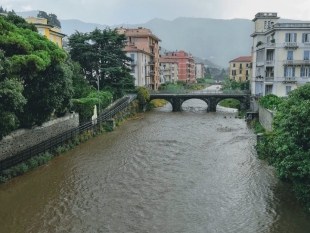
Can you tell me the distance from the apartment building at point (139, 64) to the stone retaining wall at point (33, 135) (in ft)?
118

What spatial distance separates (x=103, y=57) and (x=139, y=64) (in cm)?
1686

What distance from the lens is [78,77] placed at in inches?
1849

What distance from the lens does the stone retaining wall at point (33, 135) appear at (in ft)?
87.2

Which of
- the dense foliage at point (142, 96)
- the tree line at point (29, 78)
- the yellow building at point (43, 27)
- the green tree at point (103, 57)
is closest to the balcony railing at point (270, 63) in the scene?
the dense foliage at point (142, 96)

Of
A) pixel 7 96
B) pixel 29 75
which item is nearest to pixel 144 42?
pixel 29 75

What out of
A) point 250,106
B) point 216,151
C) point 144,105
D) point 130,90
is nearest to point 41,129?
point 216,151

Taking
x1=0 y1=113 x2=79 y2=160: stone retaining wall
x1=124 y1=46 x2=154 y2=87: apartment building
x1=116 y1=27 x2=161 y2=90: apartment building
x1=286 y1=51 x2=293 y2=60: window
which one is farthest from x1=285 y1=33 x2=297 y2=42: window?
x1=116 y1=27 x2=161 y2=90: apartment building

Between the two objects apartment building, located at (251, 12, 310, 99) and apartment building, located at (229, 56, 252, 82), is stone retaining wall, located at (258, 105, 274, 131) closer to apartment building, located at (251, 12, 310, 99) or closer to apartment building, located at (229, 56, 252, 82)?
apartment building, located at (251, 12, 310, 99)

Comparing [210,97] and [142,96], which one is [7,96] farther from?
[210,97]

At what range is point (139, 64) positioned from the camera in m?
73.4

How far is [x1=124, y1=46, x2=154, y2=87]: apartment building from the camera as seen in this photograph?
238 feet

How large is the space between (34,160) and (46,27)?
2386cm

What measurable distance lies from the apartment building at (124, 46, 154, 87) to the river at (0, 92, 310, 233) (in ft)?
128

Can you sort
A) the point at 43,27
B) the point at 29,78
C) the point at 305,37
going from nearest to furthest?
1. the point at 29,78
2. the point at 43,27
3. the point at 305,37
